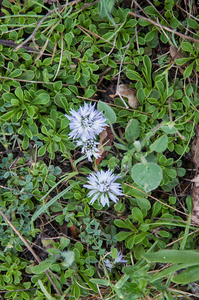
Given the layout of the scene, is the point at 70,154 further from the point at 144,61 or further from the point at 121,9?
the point at 121,9

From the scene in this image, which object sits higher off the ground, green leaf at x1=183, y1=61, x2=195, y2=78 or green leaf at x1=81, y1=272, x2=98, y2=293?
green leaf at x1=183, y1=61, x2=195, y2=78

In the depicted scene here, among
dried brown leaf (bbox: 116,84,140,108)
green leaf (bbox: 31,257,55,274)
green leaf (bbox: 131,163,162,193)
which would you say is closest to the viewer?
green leaf (bbox: 131,163,162,193)

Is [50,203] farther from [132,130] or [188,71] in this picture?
[188,71]

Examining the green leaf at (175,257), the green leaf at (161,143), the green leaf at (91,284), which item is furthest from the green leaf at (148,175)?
the green leaf at (91,284)

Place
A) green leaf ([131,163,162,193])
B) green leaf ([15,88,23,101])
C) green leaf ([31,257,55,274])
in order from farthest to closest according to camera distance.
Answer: green leaf ([15,88,23,101]), green leaf ([31,257,55,274]), green leaf ([131,163,162,193])

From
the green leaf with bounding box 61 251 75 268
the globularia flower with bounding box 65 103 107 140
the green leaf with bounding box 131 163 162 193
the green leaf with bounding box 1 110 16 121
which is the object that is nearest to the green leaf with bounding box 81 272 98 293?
the green leaf with bounding box 61 251 75 268

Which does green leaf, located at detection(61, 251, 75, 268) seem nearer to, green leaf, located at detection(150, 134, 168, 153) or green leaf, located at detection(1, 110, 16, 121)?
green leaf, located at detection(150, 134, 168, 153)
